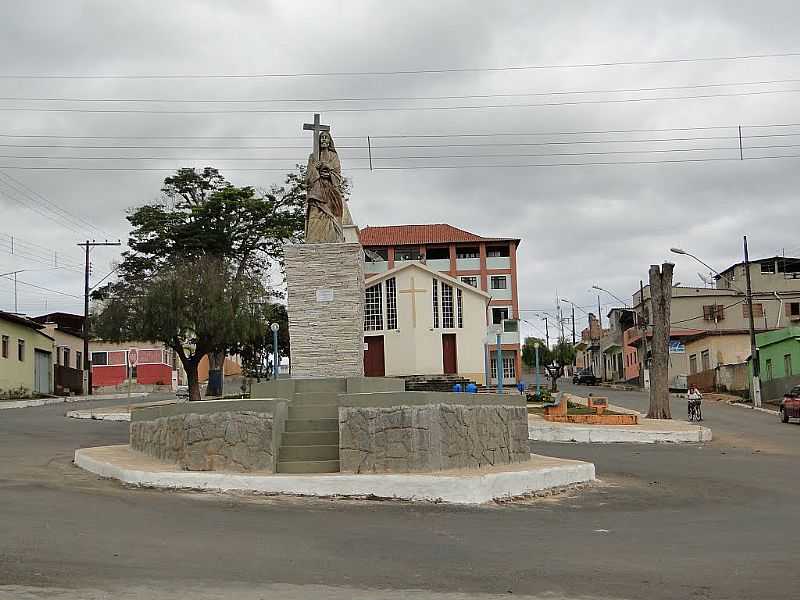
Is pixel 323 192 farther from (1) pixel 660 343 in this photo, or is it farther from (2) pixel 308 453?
(1) pixel 660 343

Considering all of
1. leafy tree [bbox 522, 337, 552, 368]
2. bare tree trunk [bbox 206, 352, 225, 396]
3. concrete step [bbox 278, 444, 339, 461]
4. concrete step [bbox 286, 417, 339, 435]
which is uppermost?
leafy tree [bbox 522, 337, 552, 368]

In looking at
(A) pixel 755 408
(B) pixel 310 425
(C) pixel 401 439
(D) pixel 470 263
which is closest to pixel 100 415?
(B) pixel 310 425

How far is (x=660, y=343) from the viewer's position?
31.3m

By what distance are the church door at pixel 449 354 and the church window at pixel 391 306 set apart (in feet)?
9.35

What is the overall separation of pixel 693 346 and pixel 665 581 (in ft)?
183

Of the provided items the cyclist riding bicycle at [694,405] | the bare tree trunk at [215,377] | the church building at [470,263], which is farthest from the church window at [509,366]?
the cyclist riding bicycle at [694,405]

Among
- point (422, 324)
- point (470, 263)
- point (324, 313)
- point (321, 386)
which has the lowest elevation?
point (321, 386)

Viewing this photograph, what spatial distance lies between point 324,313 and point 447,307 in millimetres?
32645

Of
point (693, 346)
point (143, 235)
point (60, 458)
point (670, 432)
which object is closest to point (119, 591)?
point (60, 458)

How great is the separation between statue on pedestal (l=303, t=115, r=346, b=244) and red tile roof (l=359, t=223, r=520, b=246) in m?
46.0

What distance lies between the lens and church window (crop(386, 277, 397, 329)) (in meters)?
48.8

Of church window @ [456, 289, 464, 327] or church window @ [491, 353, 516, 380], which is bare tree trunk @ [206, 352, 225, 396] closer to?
church window @ [456, 289, 464, 327]

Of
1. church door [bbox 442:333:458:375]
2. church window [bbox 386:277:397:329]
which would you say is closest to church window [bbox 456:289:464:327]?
church door [bbox 442:333:458:375]

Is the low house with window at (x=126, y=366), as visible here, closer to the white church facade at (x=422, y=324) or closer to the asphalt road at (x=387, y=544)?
the white church facade at (x=422, y=324)
